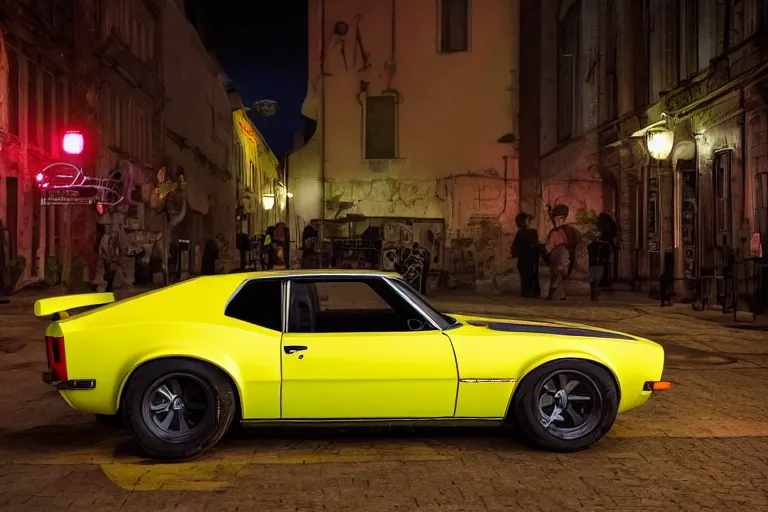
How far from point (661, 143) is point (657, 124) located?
0.64 metres

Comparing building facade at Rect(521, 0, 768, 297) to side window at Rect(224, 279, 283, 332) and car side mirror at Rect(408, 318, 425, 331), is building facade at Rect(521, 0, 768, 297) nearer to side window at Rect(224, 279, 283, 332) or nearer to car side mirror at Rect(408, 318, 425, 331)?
car side mirror at Rect(408, 318, 425, 331)

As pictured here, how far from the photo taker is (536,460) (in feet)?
16.2

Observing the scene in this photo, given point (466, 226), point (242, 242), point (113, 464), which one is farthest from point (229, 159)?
point (113, 464)

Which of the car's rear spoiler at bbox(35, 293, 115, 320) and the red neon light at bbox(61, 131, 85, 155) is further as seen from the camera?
the red neon light at bbox(61, 131, 85, 155)

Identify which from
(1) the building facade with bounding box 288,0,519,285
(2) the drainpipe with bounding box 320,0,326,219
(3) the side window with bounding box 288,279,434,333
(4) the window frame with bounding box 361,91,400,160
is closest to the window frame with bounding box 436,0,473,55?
(1) the building facade with bounding box 288,0,519,285

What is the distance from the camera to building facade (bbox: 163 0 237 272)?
99.4 feet

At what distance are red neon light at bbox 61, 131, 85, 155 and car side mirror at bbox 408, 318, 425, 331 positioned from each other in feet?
55.1

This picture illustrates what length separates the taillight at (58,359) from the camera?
15.9 ft

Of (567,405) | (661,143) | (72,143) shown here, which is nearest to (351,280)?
(567,405)

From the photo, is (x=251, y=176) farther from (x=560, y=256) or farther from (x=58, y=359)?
(x=58, y=359)

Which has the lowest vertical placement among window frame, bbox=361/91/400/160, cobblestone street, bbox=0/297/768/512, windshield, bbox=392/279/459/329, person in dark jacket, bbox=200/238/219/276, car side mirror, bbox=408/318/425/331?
cobblestone street, bbox=0/297/768/512

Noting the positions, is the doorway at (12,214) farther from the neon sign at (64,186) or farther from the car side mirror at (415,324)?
the car side mirror at (415,324)

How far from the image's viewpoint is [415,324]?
17.2ft

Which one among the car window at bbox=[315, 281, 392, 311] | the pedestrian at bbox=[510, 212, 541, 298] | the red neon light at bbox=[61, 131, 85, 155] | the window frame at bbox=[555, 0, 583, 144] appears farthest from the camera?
the window frame at bbox=[555, 0, 583, 144]
